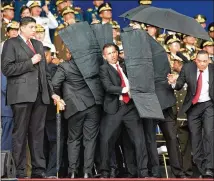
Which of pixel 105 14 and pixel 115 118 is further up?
pixel 105 14

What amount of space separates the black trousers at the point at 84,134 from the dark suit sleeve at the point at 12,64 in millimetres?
1008

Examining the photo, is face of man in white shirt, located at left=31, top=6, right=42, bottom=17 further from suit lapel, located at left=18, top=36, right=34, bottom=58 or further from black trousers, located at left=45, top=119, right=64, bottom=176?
suit lapel, located at left=18, top=36, right=34, bottom=58

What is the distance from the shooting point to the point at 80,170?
43.0 ft

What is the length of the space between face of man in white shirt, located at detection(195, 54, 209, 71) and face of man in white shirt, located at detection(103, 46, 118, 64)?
1164 mm

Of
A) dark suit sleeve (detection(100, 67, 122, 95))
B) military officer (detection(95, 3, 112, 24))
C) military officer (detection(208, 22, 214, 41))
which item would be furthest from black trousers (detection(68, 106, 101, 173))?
military officer (detection(208, 22, 214, 41))

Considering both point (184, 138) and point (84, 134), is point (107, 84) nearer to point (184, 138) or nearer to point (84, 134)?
point (84, 134)

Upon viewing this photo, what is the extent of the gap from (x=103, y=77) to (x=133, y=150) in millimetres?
1114

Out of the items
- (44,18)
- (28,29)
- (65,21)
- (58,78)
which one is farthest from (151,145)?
(44,18)

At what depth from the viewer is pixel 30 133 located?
12719mm

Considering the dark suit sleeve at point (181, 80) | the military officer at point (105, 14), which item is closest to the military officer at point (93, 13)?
the military officer at point (105, 14)

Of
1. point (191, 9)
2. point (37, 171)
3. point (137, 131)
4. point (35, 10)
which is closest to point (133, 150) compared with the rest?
point (137, 131)

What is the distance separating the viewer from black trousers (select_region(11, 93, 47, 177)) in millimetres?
12523

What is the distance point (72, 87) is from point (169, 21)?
63.3 inches

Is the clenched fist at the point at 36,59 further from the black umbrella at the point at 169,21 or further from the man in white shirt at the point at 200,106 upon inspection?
the man in white shirt at the point at 200,106
